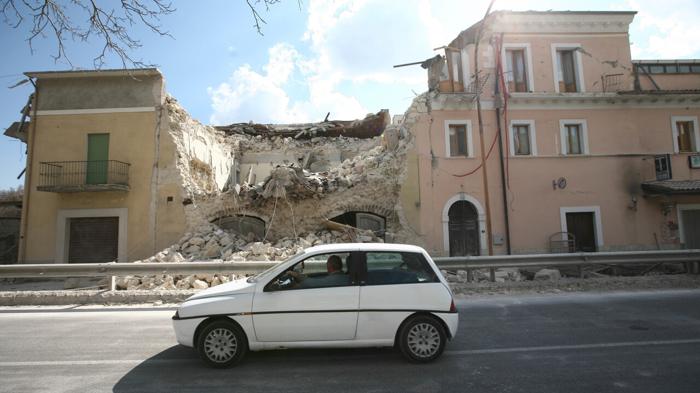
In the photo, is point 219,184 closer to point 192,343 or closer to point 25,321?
point 25,321

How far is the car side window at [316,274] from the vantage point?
14.6 feet

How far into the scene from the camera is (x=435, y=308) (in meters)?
4.45

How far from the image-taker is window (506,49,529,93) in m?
16.1

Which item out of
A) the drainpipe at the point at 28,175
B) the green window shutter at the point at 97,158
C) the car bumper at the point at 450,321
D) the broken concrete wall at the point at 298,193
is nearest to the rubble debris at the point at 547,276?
the broken concrete wall at the point at 298,193

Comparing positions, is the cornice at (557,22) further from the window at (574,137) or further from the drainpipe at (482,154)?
the window at (574,137)

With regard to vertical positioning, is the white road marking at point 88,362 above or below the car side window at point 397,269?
below

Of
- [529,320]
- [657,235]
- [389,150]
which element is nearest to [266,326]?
[529,320]

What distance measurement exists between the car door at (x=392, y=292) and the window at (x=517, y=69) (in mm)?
14255

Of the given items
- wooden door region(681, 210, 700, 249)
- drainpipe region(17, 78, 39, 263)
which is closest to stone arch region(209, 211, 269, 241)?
drainpipe region(17, 78, 39, 263)

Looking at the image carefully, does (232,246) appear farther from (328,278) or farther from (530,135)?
(530,135)

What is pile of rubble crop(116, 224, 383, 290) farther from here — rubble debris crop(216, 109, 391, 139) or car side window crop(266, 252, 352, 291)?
rubble debris crop(216, 109, 391, 139)

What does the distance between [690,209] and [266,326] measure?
19550 mm

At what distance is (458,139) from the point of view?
51.2 feet

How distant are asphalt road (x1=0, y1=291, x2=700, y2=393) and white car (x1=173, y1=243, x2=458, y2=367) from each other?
0.26 meters
